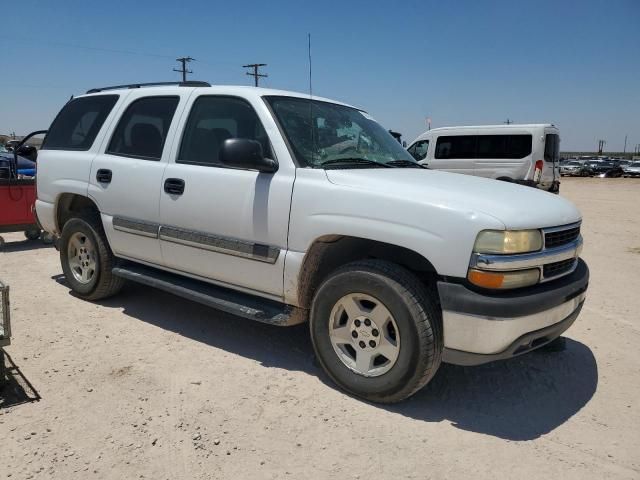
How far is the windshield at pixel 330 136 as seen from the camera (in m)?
3.66

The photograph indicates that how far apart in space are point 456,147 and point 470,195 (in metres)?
13.4

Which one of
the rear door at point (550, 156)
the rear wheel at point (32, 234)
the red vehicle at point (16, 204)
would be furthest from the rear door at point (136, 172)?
the rear door at point (550, 156)

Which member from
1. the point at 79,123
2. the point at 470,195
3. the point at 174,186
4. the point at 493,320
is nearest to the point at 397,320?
the point at 493,320

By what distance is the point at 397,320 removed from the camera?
304cm

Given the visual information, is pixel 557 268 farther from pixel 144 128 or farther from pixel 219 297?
pixel 144 128

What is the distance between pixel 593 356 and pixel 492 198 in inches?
75.8

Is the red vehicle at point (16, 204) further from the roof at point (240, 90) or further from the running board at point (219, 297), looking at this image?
the roof at point (240, 90)

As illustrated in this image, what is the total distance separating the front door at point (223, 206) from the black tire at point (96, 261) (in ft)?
3.03

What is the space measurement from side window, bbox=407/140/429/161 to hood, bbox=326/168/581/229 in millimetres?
13146

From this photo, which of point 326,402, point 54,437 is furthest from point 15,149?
point 326,402

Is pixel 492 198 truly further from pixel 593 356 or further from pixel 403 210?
pixel 593 356

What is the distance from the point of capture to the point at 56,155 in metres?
5.18

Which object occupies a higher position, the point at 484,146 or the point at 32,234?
the point at 484,146

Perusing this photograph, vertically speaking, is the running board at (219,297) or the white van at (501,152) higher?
the white van at (501,152)
